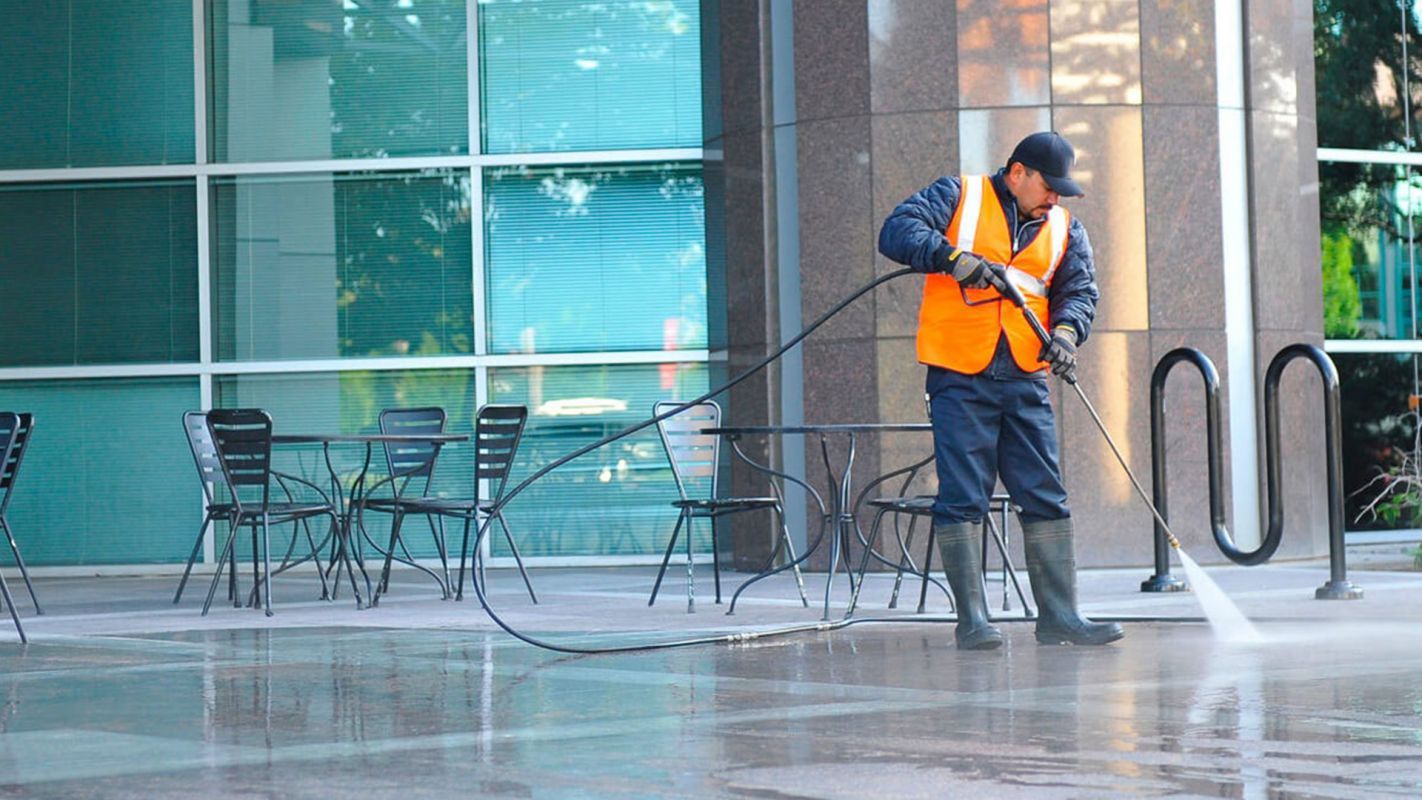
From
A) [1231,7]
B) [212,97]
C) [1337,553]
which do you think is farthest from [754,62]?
[1337,553]

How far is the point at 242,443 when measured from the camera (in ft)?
30.4

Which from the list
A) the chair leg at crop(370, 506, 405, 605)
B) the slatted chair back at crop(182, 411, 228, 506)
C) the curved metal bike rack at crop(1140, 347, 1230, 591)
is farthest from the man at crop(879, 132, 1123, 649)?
the slatted chair back at crop(182, 411, 228, 506)

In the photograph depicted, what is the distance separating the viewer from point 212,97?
13.2 meters

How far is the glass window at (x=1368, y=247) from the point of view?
13805 mm

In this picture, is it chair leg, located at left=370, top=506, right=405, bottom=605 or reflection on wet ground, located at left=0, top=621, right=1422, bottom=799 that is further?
chair leg, located at left=370, top=506, right=405, bottom=605

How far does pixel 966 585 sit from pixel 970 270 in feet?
3.61

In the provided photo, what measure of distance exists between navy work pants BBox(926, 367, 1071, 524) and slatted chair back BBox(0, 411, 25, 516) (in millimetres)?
3860

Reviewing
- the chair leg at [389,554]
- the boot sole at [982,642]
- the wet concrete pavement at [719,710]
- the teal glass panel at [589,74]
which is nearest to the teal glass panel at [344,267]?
the teal glass panel at [589,74]

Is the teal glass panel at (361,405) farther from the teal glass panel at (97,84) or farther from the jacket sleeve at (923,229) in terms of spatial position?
the jacket sleeve at (923,229)

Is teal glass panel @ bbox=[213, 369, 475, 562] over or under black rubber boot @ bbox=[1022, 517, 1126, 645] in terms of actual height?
over

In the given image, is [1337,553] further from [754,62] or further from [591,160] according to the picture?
[591,160]

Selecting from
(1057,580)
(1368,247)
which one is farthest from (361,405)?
(1057,580)

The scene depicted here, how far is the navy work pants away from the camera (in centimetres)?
671

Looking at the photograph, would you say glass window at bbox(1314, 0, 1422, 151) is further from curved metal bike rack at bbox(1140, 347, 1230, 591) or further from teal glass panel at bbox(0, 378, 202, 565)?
teal glass panel at bbox(0, 378, 202, 565)
